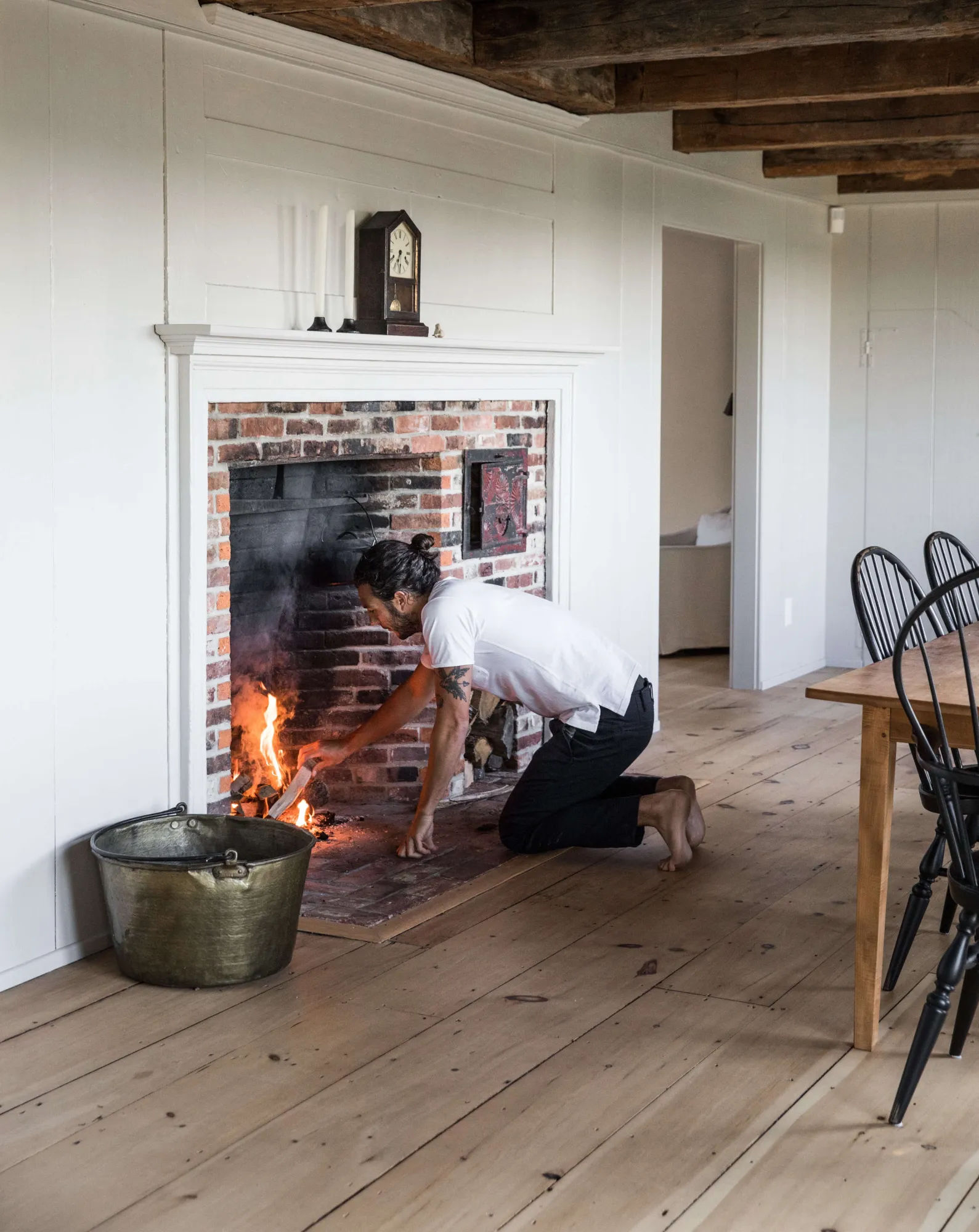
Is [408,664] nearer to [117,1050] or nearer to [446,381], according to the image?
[446,381]

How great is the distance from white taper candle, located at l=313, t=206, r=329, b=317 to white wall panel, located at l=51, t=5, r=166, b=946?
52 cm

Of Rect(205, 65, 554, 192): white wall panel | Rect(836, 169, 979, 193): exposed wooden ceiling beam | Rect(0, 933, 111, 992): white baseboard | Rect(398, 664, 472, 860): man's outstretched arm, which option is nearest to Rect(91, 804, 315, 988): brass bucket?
Rect(0, 933, 111, 992): white baseboard

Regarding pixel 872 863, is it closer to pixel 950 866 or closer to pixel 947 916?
pixel 950 866

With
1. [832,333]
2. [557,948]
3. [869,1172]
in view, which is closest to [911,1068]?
[869,1172]

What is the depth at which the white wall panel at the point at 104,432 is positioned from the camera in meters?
3.36

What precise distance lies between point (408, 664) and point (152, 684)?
51.1 inches

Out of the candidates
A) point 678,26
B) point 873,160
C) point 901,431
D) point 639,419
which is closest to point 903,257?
point 901,431

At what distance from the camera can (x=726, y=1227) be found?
2369 mm

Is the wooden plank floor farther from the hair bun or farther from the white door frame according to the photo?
the white door frame

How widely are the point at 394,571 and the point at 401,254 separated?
0.95 meters

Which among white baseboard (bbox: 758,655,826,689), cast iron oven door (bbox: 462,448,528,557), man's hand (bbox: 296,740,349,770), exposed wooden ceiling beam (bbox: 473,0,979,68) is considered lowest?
white baseboard (bbox: 758,655,826,689)

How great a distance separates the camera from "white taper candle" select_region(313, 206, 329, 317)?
13.0 feet

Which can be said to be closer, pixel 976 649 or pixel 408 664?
pixel 976 649

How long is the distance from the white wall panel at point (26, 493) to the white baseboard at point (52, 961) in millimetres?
23
